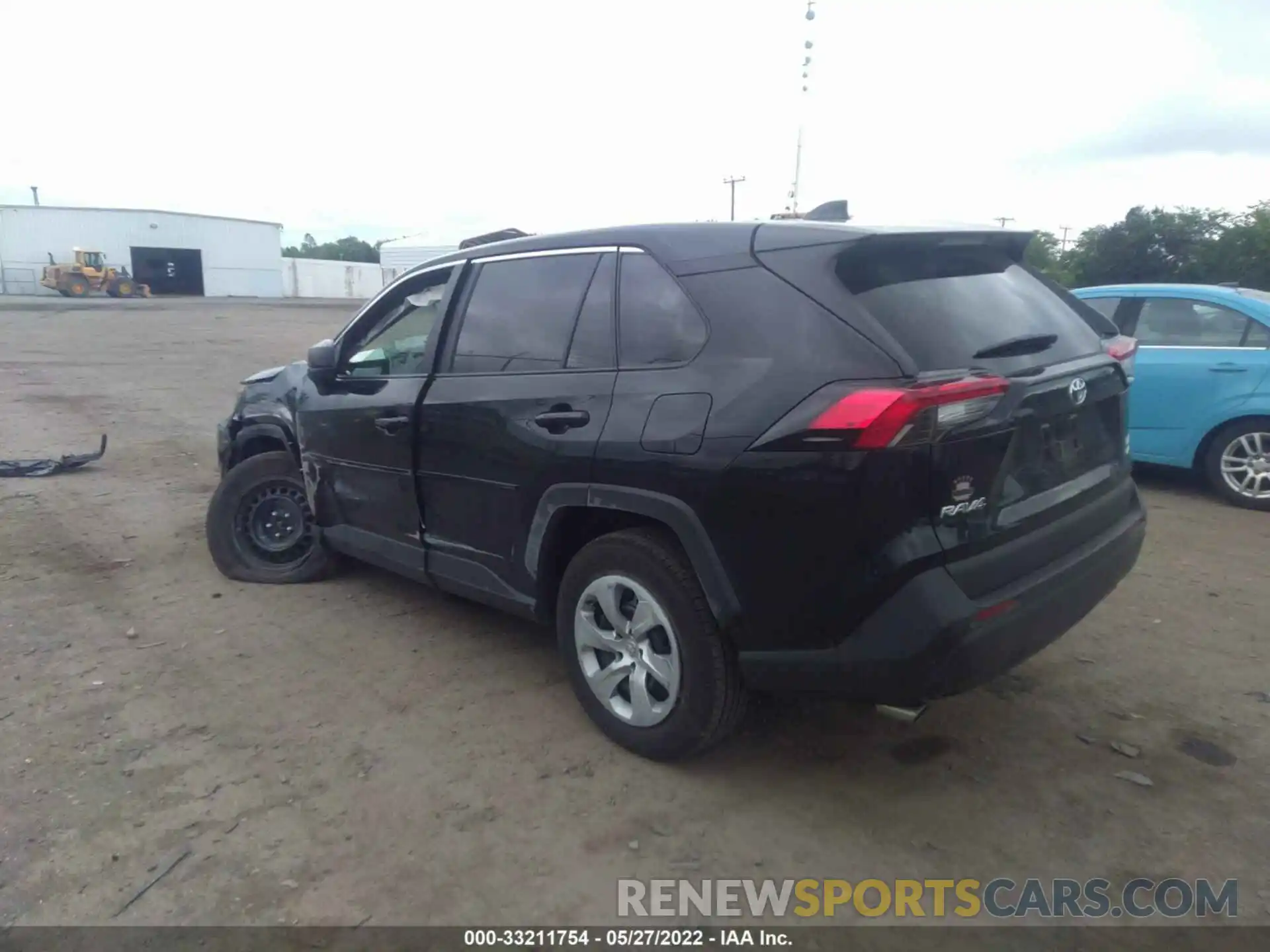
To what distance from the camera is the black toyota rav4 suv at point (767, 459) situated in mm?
2682

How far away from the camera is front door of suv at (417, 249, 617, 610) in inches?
135

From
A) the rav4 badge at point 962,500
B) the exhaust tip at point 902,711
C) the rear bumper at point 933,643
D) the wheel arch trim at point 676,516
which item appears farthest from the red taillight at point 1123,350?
the wheel arch trim at point 676,516

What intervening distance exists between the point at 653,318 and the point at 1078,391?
1.45 metres

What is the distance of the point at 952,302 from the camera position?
3006mm

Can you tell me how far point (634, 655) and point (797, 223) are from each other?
159 centimetres

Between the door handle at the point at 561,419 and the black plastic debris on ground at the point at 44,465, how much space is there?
629 centimetres

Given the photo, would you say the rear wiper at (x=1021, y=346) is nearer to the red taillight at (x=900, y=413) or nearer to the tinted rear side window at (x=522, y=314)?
the red taillight at (x=900, y=413)

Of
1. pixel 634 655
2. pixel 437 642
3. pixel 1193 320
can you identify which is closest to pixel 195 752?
pixel 437 642

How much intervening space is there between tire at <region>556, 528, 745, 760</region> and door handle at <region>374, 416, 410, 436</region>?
1.19 metres

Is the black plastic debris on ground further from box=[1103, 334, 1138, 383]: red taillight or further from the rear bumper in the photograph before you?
box=[1103, 334, 1138, 383]: red taillight

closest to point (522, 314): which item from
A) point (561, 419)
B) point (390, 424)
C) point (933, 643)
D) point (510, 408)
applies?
point (510, 408)

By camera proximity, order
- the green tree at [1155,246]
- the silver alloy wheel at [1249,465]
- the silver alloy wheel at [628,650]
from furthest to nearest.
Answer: the green tree at [1155,246] → the silver alloy wheel at [1249,465] → the silver alloy wheel at [628,650]

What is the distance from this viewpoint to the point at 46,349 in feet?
64.4

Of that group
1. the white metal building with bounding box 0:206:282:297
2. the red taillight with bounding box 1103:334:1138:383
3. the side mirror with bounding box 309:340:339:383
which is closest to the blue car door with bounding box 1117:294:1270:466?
the red taillight with bounding box 1103:334:1138:383
